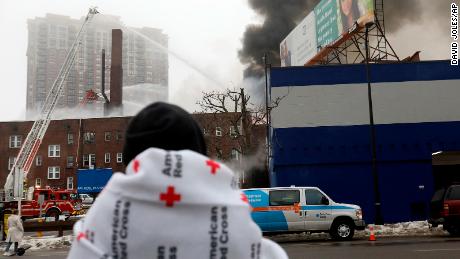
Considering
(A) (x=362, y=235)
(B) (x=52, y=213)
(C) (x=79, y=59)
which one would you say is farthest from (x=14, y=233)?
(C) (x=79, y=59)

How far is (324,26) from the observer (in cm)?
3962

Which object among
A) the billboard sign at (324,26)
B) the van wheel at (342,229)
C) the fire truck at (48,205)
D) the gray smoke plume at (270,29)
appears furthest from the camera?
the gray smoke plume at (270,29)

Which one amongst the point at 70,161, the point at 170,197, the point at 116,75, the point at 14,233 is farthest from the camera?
the point at 116,75

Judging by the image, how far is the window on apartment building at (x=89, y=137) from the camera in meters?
63.0

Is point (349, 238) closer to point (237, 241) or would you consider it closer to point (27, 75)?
point (237, 241)

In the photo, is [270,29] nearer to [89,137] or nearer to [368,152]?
[89,137]

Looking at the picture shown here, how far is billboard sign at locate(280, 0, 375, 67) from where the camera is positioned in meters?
33.5

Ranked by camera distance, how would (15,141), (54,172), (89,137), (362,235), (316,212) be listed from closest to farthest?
(316,212) < (362,235) < (54,172) < (89,137) < (15,141)

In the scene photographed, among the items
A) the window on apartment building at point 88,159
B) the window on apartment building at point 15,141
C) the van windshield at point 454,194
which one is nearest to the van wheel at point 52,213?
the van windshield at point 454,194

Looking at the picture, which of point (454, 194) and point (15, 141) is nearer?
point (454, 194)

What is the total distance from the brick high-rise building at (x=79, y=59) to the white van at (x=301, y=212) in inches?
3582

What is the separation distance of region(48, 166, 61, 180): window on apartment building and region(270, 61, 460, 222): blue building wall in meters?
44.0

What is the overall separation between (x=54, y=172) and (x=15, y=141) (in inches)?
260

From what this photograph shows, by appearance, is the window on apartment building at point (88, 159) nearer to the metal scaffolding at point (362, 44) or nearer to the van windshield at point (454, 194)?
the metal scaffolding at point (362, 44)
